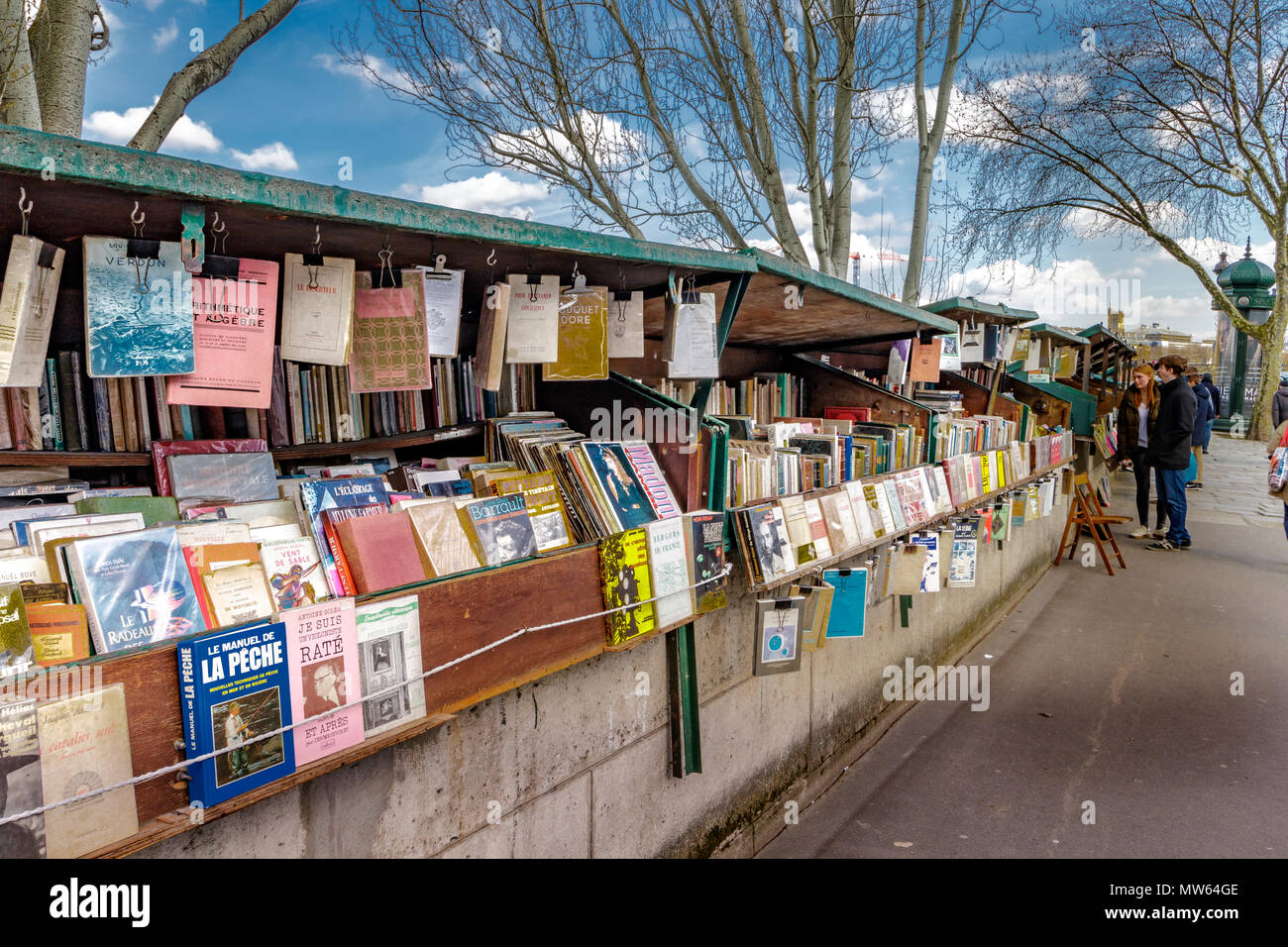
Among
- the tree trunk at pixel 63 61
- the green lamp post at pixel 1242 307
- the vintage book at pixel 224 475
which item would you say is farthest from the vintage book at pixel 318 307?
the green lamp post at pixel 1242 307

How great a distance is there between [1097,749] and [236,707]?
14.7ft

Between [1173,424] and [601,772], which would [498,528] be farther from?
[1173,424]

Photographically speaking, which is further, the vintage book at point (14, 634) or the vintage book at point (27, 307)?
the vintage book at point (27, 307)

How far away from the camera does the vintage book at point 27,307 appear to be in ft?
5.58

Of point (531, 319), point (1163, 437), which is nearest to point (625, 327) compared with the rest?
point (531, 319)

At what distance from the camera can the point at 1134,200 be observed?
17156mm

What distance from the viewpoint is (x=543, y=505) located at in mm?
2629

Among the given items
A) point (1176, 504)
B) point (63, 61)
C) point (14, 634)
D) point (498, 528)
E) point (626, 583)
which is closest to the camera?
point (14, 634)

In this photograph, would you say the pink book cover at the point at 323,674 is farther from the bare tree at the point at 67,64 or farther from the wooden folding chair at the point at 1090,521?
the wooden folding chair at the point at 1090,521

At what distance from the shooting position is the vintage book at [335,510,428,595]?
203 centimetres

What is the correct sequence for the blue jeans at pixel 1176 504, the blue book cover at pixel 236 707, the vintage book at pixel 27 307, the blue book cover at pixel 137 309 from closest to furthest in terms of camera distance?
the blue book cover at pixel 236 707 < the vintage book at pixel 27 307 < the blue book cover at pixel 137 309 < the blue jeans at pixel 1176 504
